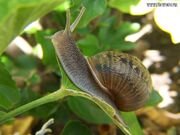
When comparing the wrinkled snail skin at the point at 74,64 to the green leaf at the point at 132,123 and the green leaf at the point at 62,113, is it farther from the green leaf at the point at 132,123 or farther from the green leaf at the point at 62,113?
the green leaf at the point at 62,113

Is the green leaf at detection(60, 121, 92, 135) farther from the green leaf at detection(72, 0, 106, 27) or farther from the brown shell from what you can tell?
the green leaf at detection(72, 0, 106, 27)

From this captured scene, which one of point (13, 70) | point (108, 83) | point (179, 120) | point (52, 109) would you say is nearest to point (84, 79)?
point (108, 83)

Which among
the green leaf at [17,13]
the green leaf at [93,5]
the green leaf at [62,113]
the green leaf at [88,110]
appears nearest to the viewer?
the green leaf at [17,13]

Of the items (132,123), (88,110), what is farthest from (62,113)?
(132,123)

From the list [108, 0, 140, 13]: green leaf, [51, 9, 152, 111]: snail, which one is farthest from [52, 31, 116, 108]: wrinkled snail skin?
[108, 0, 140, 13]: green leaf

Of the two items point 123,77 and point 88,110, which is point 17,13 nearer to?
point 123,77

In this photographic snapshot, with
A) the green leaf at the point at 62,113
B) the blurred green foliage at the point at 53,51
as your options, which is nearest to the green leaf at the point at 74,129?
the blurred green foliage at the point at 53,51
